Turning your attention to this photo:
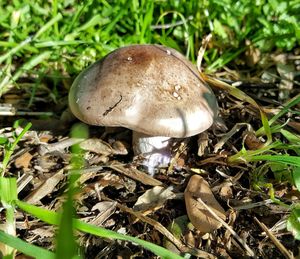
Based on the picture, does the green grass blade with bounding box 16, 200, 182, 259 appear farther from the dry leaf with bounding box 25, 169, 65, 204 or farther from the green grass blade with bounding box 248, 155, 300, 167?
the green grass blade with bounding box 248, 155, 300, 167

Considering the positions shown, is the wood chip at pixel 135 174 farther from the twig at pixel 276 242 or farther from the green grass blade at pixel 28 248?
the green grass blade at pixel 28 248

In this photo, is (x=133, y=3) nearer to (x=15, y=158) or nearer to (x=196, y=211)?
(x=15, y=158)

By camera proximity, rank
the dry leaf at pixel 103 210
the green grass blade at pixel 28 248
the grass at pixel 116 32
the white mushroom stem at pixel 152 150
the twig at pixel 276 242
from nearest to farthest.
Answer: the green grass blade at pixel 28 248 < the twig at pixel 276 242 < the dry leaf at pixel 103 210 < the white mushroom stem at pixel 152 150 < the grass at pixel 116 32

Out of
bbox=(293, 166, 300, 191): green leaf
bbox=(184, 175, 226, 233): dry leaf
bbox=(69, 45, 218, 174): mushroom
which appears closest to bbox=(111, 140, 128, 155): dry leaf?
bbox=(69, 45, 218, 174): mushroom

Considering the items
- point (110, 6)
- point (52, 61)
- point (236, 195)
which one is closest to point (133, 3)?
point (110, 6)

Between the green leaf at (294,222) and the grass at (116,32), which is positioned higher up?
the grass at (116,32)

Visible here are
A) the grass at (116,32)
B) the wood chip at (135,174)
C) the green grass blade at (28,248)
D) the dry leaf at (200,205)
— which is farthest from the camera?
the grass at (116,32)

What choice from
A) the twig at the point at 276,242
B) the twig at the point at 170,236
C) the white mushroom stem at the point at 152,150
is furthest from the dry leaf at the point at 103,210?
the twig at the point at 276,242
